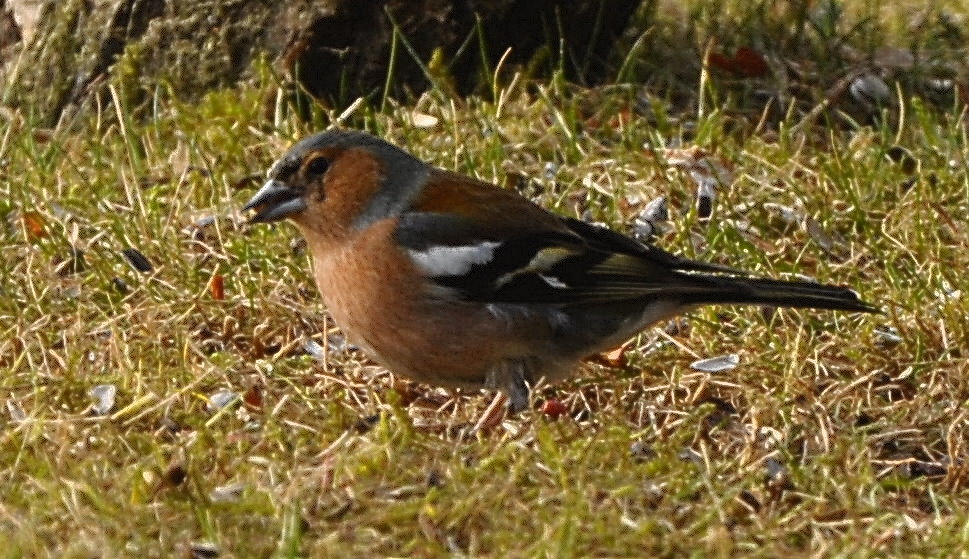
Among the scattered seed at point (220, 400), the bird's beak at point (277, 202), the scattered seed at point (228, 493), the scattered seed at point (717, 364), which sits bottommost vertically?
the scattered seed at point (717, 364)

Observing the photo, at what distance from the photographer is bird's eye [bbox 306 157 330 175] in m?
4.63

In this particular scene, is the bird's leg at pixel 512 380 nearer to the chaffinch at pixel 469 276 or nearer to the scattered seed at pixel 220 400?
the chaffinch at pixel 469 276

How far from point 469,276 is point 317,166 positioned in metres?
0.53

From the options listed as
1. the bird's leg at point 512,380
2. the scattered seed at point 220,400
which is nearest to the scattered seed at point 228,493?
the scattered seed at point 220,400

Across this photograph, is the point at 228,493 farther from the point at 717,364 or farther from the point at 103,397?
the point at 717,364

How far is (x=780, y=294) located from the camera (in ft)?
14.3

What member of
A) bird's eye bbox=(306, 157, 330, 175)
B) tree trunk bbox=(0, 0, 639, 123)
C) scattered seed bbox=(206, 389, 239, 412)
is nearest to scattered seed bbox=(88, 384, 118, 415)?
scattered seed bbox=(206, 389, 239, 412)

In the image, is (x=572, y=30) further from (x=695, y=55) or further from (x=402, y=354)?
(x=402, y=354)

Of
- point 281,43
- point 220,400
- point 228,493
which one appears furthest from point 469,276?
point 281,43

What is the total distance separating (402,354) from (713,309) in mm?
1095

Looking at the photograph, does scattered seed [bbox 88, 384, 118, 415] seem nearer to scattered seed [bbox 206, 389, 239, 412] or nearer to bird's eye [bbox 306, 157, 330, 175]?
scattered seed [bbox 206, 389, 239, 412]

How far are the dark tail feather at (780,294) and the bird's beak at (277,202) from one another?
1.02 m

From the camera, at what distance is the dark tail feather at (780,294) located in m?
4.37

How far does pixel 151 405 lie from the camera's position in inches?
175
